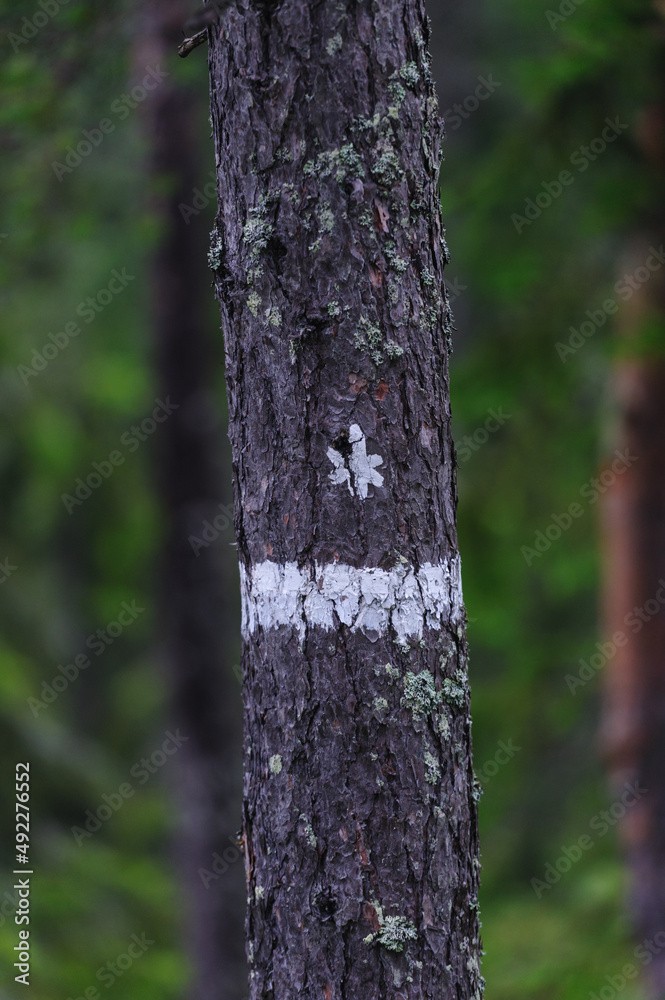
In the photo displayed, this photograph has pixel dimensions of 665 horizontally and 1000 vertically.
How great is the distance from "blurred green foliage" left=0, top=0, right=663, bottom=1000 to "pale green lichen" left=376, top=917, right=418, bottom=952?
265 cm

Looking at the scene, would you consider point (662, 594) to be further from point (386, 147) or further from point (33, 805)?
point (33, 805)

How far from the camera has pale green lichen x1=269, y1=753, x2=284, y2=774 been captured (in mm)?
1870

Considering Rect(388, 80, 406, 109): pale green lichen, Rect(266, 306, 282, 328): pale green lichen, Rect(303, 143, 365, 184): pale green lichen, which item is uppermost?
Rect(388, 80, 406, 109): pale green lichen

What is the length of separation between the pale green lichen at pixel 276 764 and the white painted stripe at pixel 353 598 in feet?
0.89

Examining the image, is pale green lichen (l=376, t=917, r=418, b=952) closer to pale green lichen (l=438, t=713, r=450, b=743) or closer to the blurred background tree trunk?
pale green lichen (l=438, t=713, r=450, b=743)

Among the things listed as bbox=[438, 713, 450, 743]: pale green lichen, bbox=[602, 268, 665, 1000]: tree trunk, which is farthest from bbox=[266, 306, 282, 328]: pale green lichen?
bbox=[602, 268, 665, 1000]: tree trunk

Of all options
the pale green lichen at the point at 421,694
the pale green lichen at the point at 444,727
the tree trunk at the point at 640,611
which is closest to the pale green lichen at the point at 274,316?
the pale green lichen at the point at 421,694

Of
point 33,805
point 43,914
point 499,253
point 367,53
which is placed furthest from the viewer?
point 33,805

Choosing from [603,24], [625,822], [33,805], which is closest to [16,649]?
[33,805]

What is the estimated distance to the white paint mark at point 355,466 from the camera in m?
1.83

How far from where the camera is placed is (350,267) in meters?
1.81

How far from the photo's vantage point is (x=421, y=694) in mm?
1851

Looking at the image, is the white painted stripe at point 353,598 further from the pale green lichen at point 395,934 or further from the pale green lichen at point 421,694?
the pale green lichen at point 395,934

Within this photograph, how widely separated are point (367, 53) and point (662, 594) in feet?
14.4
